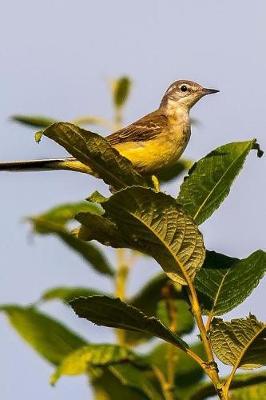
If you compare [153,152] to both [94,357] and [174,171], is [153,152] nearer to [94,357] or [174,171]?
[174,171]

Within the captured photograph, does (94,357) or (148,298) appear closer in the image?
(94,357)

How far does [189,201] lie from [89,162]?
0.37 m

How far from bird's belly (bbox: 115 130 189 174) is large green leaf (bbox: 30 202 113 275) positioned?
20.1 inches

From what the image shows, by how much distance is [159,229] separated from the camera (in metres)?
3.42

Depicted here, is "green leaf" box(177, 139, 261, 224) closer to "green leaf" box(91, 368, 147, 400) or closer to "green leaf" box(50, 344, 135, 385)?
"green leaf" box(50, 344, 135, 385)

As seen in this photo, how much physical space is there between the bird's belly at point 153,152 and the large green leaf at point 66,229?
51 cm

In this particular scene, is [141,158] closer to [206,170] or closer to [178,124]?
[178,124]

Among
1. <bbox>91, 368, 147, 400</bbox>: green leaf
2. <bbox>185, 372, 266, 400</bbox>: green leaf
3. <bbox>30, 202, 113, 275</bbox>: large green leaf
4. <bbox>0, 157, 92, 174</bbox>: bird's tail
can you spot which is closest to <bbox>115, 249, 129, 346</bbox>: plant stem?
<bbox>30, 202, 113, 275</bbox>: large green leaf

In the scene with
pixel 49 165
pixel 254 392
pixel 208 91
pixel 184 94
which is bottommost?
pixel 254 392

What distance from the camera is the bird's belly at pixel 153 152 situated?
7.88m

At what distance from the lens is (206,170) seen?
12.2 ft

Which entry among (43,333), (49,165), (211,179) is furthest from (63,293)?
(211,179)

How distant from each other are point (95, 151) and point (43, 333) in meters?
4.18

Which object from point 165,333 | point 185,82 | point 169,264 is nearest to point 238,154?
point 169,264
